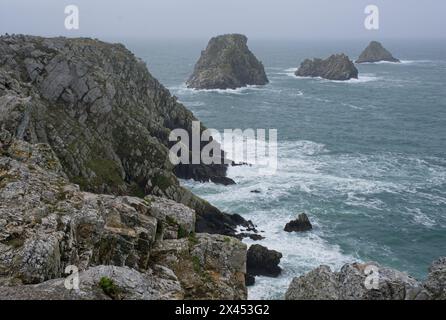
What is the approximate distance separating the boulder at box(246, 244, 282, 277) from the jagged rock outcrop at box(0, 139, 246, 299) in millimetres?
23428

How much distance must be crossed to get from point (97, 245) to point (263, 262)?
100 feet

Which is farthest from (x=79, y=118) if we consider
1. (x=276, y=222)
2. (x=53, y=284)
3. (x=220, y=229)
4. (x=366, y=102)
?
(x=366, y=102)

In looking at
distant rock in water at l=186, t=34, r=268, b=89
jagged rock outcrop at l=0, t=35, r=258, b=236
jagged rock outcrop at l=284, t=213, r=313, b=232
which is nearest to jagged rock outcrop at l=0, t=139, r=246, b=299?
jagged rock outcrop at l=0, t=35, r=258, b=236

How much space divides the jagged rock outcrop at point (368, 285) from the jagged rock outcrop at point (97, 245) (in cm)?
409

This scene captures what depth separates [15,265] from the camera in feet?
51.7

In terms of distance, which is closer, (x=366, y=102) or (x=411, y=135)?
(x=411, y=135)

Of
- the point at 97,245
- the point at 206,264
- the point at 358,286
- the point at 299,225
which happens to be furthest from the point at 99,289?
the point at 299,225

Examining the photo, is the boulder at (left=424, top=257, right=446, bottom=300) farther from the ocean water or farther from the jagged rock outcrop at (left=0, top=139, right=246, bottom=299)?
the ocean water

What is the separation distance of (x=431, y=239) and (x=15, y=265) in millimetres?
52996

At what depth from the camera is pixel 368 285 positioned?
17.2m

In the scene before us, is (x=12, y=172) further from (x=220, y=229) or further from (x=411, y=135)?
(x=411, y=135)

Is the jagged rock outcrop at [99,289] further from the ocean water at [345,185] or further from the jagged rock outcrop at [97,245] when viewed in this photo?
the ocean water at [345,185]

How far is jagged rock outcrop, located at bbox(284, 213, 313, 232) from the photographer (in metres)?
57.2
